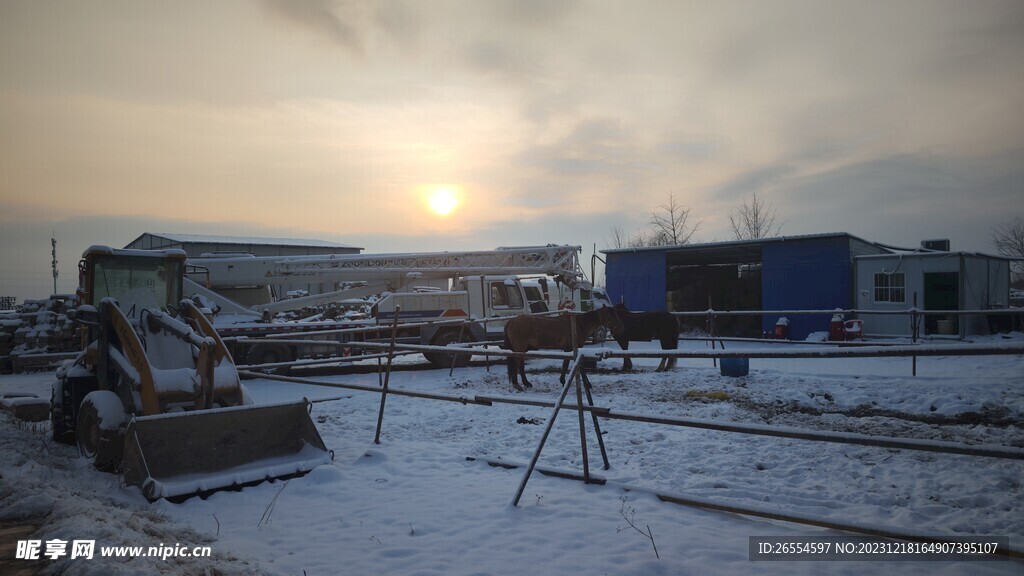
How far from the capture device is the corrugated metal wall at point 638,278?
22.5 meters

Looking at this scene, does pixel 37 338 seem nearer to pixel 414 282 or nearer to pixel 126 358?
pixel 414 282

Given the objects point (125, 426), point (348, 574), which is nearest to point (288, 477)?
point (125, 426)

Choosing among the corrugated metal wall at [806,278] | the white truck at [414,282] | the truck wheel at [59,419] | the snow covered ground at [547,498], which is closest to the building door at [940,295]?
the corrugated metal wall at [806,278]

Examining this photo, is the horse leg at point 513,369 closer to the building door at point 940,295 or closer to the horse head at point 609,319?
the horse head at point 609,319

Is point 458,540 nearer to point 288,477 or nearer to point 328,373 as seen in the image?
point 288,477

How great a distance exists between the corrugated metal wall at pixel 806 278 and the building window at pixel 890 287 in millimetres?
791

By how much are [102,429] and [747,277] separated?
26823 mm

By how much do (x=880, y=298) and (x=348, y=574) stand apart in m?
19.7

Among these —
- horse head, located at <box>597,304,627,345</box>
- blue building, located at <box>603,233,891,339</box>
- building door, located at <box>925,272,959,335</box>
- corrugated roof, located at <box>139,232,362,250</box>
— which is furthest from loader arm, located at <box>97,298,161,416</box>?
corrugated roof, located at <box>139,232,362,250</box>

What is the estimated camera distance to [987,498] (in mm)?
4684

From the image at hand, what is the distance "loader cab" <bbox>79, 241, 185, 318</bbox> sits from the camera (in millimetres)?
7078

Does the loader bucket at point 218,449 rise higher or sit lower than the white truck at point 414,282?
lower

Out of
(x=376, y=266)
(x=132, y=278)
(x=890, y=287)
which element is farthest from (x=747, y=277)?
(x=132, y=278)

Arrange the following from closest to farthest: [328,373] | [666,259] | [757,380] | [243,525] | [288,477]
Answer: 1. [243,525]
2. [288,477]
3. [757,380]
4. [328,373]
5. [666,259]
